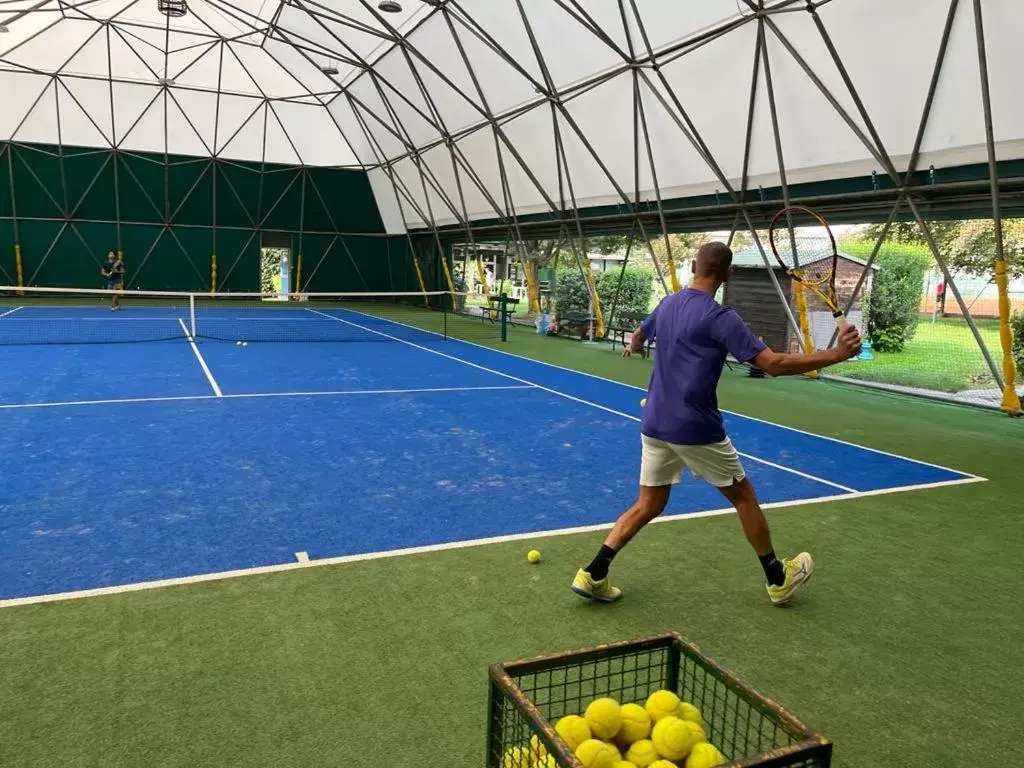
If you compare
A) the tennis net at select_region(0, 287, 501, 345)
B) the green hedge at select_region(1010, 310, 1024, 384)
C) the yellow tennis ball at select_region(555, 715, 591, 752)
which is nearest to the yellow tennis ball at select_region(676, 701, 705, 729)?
the yellow tennis ball at select_region(555, 715, 591, 752)

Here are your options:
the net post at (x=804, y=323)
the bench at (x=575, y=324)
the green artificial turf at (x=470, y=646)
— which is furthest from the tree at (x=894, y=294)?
the green artificial turf at (x=470, y=646)

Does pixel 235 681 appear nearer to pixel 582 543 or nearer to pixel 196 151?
pixel 582 543

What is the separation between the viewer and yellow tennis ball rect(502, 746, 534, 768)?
2.11m

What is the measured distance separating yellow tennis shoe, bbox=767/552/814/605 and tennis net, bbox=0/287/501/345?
39.4 ft

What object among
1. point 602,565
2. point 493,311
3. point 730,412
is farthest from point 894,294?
point 602,565

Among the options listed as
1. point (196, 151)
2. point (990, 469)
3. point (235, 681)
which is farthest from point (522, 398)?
point (196, 151)

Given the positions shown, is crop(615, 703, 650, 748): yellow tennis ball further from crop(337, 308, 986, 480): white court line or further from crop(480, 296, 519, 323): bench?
crop(480, 296, 519, 323): bench

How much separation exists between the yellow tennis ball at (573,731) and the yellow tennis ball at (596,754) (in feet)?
0.21

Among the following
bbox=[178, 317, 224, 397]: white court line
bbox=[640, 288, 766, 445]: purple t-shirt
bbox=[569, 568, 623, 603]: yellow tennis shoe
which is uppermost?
bbox=[640, 288, 766, 445]: purple t-shirt

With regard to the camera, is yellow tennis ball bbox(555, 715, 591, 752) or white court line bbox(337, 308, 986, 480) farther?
white court line bbox(337, 308, 986, 480)

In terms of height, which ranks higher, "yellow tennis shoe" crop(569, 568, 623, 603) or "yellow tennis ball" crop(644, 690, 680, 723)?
"yellow tennis ball" crop(644, 690, 680, 723)

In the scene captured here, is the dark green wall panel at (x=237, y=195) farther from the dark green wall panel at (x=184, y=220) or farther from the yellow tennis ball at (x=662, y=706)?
the yellow tennis ball at (x=662, y=706)

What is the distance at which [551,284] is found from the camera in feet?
73.7

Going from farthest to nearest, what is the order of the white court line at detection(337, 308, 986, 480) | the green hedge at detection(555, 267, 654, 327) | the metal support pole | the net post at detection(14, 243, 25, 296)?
the net post at detection(14, 243, 25, 296) < the green hedge at detection(555, 267, 654, 327) < the metal support pole < the white court line at detection(337, 308, 986, 480)
